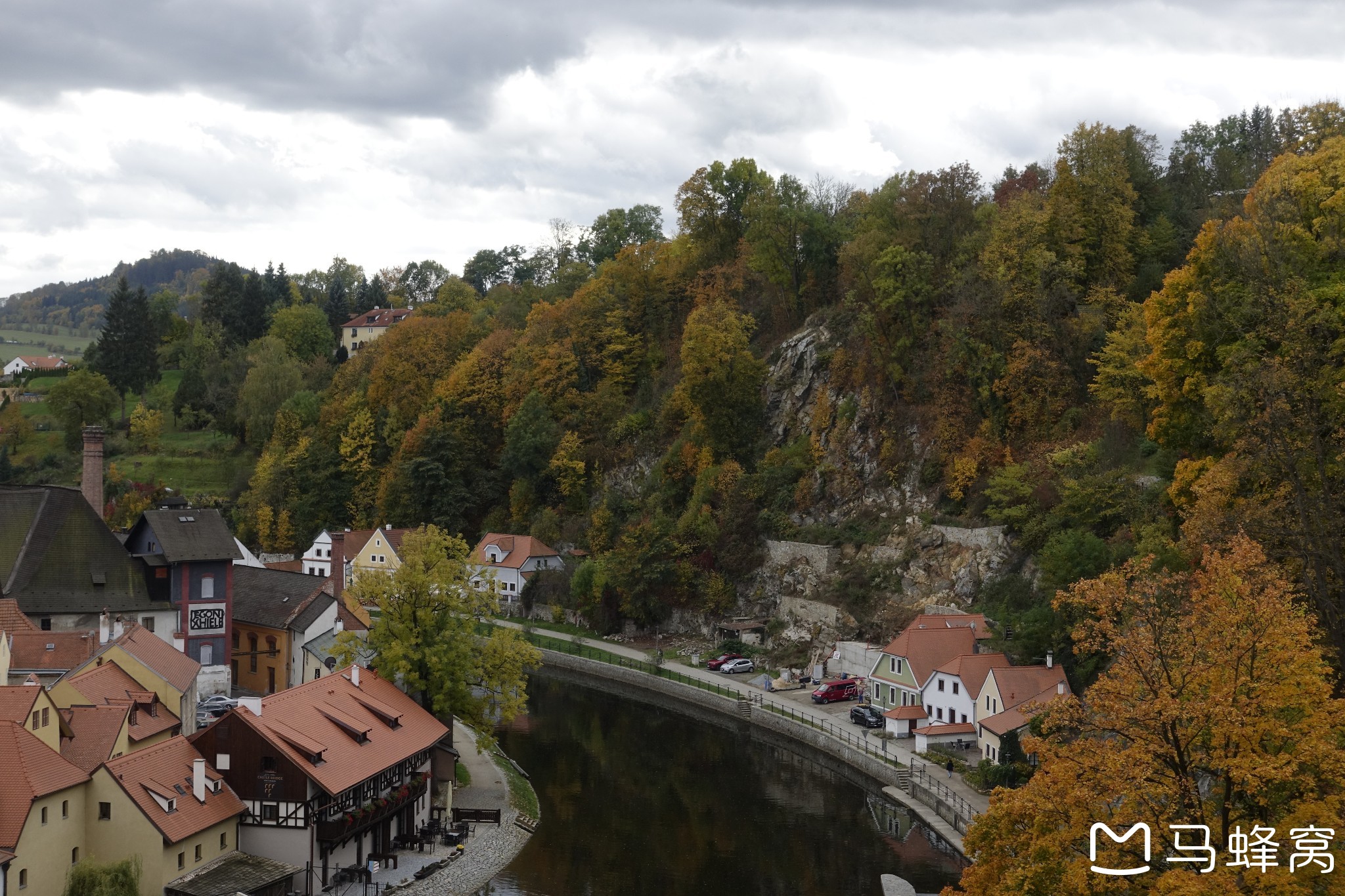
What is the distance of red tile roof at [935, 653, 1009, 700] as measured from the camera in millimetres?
39656

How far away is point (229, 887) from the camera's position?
2453cm

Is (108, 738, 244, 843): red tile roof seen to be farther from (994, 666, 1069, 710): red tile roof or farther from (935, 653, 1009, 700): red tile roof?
(935, 653, 1009, 700): red tile roof

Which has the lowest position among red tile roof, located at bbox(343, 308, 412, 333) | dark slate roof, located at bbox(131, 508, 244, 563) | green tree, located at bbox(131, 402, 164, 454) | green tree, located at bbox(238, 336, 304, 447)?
dark slate roof, located at bbox(131, 508, 244, 563)

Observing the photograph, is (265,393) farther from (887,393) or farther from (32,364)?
(32,364)

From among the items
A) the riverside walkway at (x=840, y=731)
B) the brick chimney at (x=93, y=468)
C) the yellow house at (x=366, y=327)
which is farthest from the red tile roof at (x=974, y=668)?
the yellow house at (x=366, y=327)

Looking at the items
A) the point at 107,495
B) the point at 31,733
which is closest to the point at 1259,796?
the point at 31,733

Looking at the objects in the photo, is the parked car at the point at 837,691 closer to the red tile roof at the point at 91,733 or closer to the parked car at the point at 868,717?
the parked car at the point at 868,717

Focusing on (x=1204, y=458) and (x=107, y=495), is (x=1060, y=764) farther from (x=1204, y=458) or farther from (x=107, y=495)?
(x=107, y=495)

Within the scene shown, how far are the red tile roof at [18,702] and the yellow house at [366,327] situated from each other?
8703 centimetres

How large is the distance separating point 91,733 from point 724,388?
40.9 metres

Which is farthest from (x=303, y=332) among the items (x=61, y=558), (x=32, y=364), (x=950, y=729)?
(x=950, y=729)

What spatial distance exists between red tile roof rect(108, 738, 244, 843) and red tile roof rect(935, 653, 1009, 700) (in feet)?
76.2

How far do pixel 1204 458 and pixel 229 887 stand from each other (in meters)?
26.6

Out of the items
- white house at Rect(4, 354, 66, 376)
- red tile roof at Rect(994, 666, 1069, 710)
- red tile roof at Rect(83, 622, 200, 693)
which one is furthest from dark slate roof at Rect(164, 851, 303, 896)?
white house at Rect(4, 354, 66, 376)
